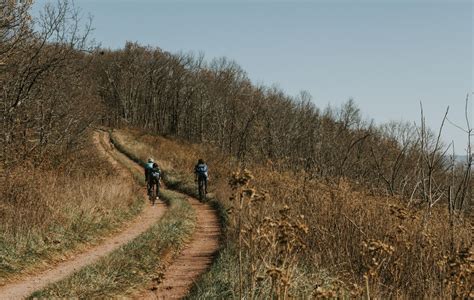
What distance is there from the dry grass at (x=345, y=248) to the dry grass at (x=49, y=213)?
3.61 metres

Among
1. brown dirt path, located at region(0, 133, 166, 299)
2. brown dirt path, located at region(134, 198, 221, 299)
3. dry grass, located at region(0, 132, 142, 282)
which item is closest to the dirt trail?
brown dirt path, located at region(134, 198, 221, 299)

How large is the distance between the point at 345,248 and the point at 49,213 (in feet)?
22.6

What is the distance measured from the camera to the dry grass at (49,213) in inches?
329

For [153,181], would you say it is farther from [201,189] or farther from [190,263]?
[190,263]

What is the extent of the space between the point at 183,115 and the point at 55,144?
48.5 m

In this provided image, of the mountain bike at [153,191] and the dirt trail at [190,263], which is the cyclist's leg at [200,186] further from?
the dirt trail at [190,263]

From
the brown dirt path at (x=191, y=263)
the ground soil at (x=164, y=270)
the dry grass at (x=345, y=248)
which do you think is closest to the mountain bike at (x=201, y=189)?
the ground soil at (x=164, y=270)

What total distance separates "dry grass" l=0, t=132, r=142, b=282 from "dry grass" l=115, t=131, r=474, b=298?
3606 millimetres

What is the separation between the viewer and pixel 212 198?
63.7 feet

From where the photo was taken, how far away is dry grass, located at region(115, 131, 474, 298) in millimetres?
3906

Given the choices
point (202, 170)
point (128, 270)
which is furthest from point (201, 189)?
point (128, 270)

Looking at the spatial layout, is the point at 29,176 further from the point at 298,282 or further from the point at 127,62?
the point at 127,62

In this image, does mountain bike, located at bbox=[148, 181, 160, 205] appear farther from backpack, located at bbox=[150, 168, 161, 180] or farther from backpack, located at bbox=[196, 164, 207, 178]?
backpack, located at bbox=[196, 164, 207, 178]

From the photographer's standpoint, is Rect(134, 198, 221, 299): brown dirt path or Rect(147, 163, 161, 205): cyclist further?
Rect(147, 163, 161, 205): cyclist
